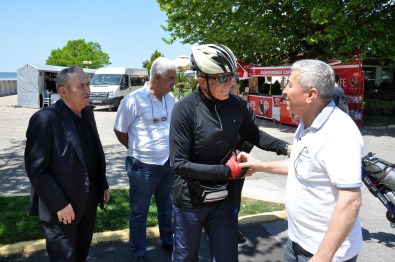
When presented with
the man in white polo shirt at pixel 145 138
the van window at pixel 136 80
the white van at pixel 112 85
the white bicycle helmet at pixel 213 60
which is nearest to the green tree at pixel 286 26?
the white van at pixel 112 85

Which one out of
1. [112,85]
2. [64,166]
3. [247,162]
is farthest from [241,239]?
[112,85]

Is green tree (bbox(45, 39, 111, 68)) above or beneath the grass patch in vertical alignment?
above

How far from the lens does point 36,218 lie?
4551 mm

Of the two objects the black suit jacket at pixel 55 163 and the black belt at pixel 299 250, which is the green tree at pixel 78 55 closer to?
the black suit jacket at pixel 55 163

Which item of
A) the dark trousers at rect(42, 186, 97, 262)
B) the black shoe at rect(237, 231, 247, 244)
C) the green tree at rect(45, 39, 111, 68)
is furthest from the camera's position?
the green tree at rect(45, 39, 111, 68)

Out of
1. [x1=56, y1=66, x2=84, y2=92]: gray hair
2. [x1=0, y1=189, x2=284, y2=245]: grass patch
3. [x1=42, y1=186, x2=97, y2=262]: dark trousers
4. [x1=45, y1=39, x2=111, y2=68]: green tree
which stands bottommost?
[x1=0, y1=189, x2=284, y2=245]: grass patch

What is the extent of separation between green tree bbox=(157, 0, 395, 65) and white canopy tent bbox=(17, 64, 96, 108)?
928 cm

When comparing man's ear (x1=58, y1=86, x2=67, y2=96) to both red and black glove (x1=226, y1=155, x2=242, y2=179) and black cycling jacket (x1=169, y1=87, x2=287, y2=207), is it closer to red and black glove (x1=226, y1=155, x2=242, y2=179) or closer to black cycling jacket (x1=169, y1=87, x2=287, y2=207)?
black cycling jacket (x1=169, y1=87, x2=287, y2=207)

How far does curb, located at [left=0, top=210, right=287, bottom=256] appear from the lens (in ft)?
12.4

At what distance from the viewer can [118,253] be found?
3.80m

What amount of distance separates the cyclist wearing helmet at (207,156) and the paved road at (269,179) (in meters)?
1.55

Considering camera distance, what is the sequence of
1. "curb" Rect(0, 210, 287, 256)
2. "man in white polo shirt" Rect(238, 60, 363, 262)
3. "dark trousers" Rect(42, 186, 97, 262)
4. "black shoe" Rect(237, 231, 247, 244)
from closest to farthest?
"man in white polo shirt" Rect(238, 60, 363, 262) → "dark trousers" Rect(42, 186, 97, 262) → "curb" Rect(0, 210, 287, 256) → "black shoe" Rect(237, 231, 247, 244)

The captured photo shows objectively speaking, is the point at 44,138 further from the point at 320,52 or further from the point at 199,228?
the point at 320,52

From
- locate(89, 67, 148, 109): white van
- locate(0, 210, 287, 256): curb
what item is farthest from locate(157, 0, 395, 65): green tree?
locate(0, 210, 287, 256): curb
